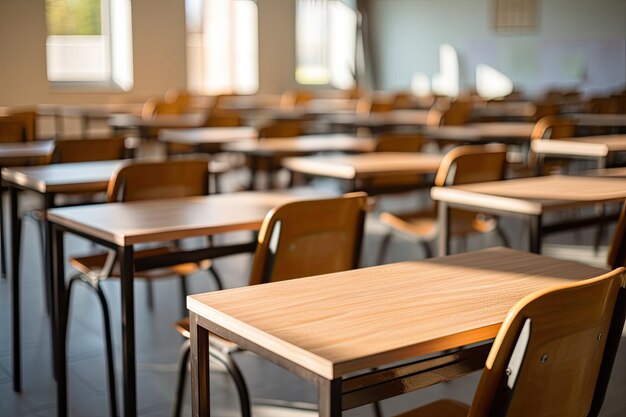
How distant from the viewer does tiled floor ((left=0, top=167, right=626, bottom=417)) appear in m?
2.85

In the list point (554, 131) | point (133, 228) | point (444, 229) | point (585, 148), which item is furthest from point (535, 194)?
point (554, 131)

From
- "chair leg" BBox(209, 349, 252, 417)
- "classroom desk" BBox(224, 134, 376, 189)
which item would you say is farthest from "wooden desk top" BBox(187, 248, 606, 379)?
"classroom desk" BBox(224, 134, 376, 189)

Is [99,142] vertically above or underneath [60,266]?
above

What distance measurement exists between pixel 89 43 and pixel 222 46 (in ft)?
8.36

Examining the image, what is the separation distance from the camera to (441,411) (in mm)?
1813

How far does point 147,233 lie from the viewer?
2.25m

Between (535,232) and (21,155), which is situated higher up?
(21,155)

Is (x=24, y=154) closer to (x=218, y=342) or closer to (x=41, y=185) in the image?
(x=41, y=185)

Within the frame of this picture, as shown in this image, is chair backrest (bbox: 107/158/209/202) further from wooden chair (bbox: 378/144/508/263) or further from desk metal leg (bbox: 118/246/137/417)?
wooden chair (bbox: 378/144/508/263)

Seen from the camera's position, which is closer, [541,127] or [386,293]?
[386,293]

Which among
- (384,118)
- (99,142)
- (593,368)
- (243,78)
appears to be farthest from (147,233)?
(243,78)

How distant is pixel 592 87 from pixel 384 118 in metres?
6.00

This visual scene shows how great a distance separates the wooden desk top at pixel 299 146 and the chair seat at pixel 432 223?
0.65 m

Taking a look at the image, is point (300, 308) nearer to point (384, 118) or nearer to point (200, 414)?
point (200, 414)
